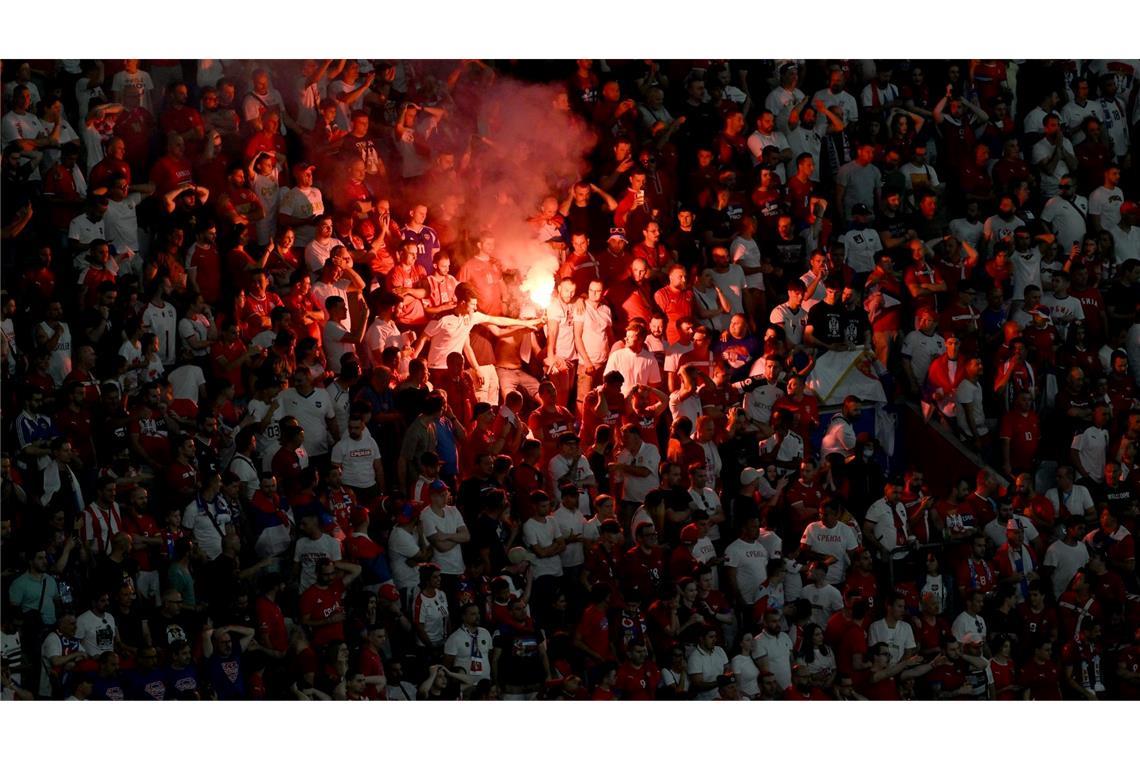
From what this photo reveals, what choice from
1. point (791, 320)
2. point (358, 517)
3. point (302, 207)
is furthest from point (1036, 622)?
point (302, 207)

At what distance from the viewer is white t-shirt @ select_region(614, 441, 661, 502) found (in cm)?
1947

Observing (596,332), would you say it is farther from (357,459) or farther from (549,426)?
(357,459)

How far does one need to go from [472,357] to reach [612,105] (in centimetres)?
354

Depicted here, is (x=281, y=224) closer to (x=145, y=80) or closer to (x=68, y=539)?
(x=145, y=80)

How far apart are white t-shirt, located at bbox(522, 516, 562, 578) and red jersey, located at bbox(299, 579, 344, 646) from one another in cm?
168

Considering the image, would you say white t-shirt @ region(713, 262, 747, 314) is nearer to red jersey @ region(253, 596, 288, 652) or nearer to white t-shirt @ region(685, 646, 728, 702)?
white t-shirt @ region(685, 646, 728, 702)

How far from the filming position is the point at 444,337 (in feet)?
67.0

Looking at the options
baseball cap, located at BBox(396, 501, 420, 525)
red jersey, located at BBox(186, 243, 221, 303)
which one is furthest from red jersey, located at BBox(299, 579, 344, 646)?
red jersey, located at BBox(186, 243, 221, 303)

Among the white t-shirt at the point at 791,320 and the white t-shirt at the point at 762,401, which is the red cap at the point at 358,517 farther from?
the white t-shirt at the point at 791,320

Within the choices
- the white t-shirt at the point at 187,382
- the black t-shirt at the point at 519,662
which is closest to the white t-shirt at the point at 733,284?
the black t-shirt at the point at 519,662

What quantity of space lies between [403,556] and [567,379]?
9.88ft

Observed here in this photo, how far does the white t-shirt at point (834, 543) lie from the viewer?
62.5 ft

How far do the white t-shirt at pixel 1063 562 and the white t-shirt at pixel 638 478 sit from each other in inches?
137

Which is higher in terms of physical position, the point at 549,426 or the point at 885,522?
the point at 549,426
